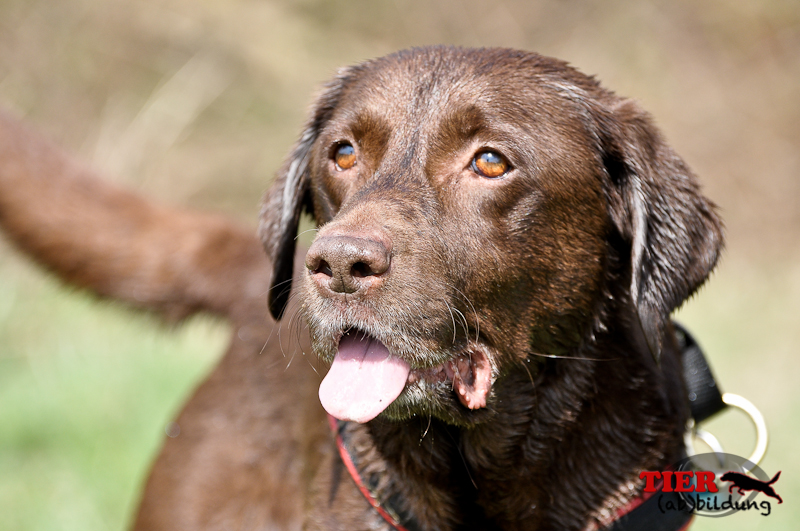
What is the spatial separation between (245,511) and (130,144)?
5992 mm

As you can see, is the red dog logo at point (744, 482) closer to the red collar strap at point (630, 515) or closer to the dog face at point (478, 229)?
the red collar strap at point (630, 515)

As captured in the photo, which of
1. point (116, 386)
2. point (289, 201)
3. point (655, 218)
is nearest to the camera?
point (655, 218)

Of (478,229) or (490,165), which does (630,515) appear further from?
(490,165)

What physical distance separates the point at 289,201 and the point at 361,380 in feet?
3.35

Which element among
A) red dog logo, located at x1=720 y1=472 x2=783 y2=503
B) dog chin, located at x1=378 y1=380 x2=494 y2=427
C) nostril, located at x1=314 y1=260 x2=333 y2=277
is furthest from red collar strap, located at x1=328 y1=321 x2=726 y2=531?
nostril, located at x1=314 y1=260 x2=333 y2=277

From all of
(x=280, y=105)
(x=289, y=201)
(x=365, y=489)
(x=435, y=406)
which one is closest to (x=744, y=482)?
(x=435, y=406)

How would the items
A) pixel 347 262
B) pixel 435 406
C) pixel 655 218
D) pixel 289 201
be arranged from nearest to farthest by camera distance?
pixel 347 262 < pixel 435 406 < pixel 655 218 < pixel 289 201

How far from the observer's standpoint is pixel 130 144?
8312 mm

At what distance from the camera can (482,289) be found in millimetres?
2346

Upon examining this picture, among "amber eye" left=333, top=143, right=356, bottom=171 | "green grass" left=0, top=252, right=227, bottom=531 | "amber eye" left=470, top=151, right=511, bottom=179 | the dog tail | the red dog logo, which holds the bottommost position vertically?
"green grass" left=0, top=252, right=227, bottom=531

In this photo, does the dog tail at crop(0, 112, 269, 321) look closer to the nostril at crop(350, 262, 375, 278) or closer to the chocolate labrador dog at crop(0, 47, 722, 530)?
the chocolate labrador dog at crop(0, 47, 722, 530)

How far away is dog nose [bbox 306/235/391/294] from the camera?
2.03m

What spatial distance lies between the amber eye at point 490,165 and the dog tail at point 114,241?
1461mm

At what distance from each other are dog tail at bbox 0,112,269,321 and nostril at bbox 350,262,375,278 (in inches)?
61.7
